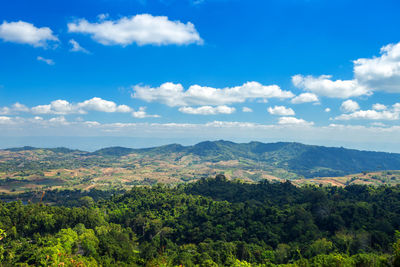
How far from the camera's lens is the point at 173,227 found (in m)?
119

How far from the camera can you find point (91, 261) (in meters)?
59.8

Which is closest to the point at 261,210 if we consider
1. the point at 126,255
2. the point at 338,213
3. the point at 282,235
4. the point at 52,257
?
the point at 282,235

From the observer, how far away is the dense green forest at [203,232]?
66312 millimetres

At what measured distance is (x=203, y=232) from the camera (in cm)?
10494

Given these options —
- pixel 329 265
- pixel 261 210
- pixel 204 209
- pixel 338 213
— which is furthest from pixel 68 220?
pixel 338 213

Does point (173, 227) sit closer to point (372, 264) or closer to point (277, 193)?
point (277, 193)

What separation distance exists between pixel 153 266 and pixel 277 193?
130m

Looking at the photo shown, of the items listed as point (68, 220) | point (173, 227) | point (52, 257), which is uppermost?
point (52, 257)

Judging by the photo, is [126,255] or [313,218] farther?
[313,218]

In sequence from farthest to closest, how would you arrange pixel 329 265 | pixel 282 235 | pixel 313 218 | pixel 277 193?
pixel 277 193 → pixel 313 218 → pixel 282 235 → pixel 329 265

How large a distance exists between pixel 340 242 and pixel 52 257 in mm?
86259

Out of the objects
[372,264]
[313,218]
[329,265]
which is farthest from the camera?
[313,218]

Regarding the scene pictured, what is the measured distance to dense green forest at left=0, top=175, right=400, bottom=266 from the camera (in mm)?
66312

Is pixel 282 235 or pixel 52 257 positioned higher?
pixel 52 257
